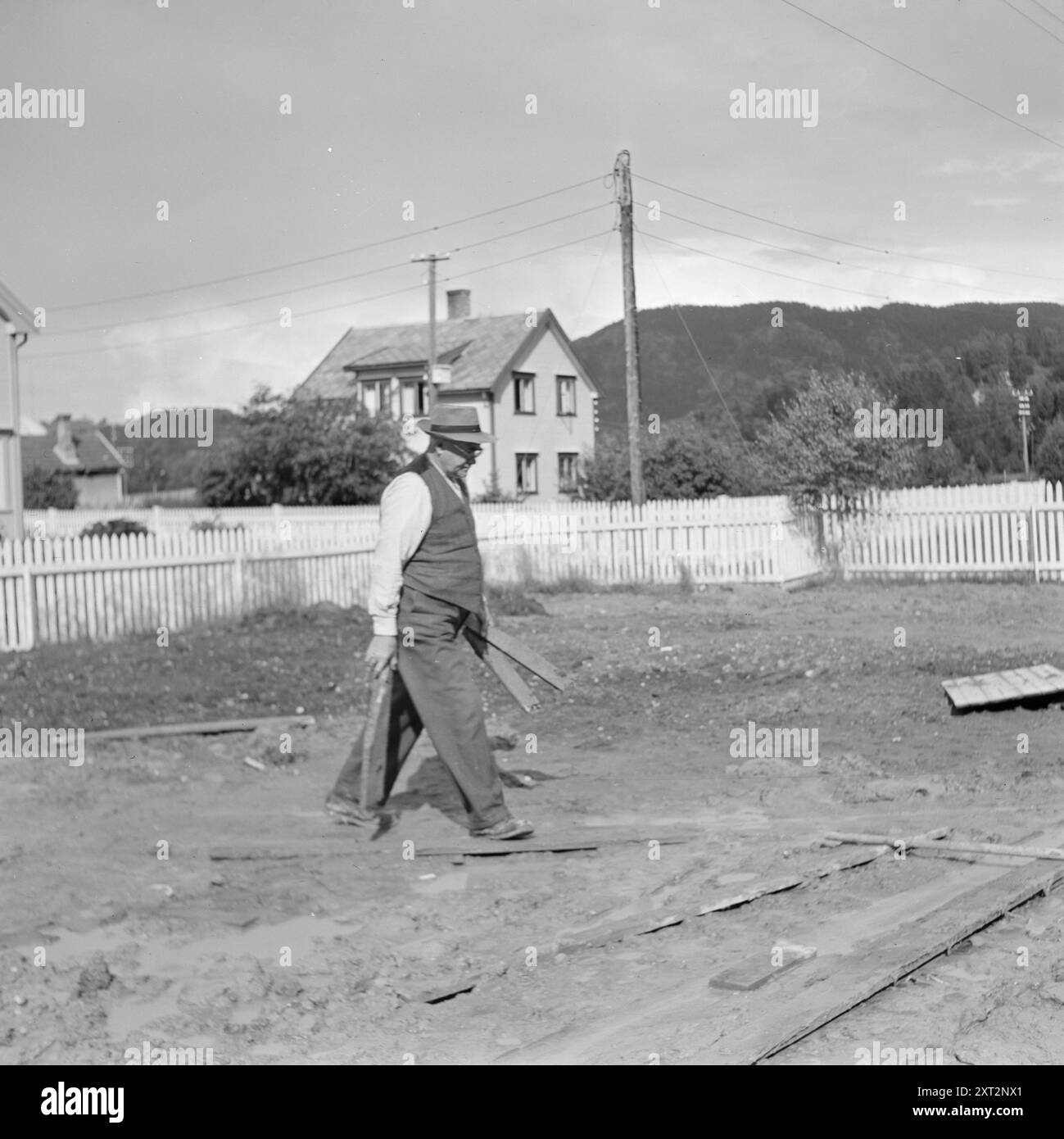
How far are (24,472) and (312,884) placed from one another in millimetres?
51579

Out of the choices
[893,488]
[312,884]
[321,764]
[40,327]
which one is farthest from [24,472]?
[312,884]

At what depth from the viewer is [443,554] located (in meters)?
7.42

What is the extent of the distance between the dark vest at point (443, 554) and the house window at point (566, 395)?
1741 inches

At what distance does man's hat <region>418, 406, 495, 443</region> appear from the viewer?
745cm

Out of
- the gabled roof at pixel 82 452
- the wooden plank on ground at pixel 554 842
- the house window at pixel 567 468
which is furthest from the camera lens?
the gabled roof at pixel 82 452

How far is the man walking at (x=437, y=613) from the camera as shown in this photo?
7.23 m

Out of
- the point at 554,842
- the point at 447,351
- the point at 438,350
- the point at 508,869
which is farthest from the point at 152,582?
the point at 438,350

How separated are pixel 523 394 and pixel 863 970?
45.4 metres

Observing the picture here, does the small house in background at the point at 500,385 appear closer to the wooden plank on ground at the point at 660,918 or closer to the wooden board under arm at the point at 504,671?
the wooden board under arm at the point at 504,671

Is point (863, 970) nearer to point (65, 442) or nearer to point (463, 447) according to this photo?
point (463, 447)

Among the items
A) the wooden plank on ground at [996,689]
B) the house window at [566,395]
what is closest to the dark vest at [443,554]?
the wooden plank on ground at [996,689]

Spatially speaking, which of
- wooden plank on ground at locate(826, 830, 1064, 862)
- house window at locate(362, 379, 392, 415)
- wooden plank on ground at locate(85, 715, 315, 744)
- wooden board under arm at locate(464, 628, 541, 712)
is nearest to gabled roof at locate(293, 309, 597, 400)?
house window at locate(362, 379, 392, 415)
